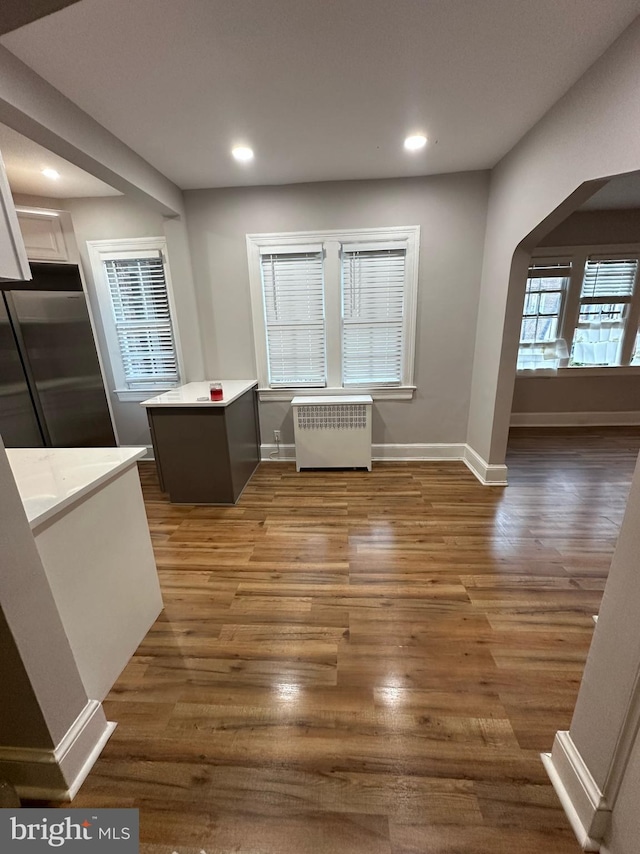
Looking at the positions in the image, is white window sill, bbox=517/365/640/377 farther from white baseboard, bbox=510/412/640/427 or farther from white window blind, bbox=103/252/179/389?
white window blind, bbox=103/252/179/389

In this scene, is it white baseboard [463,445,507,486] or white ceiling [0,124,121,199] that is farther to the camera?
white baseboard [463,445,507,486]

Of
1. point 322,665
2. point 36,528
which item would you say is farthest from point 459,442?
point 36,528

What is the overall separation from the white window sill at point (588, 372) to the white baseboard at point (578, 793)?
171 inches

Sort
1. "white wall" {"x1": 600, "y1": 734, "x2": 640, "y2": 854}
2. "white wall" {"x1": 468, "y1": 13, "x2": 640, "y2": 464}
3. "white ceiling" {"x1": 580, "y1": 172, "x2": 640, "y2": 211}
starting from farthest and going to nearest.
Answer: "white ceiling" {"x1": 580, "y1": 172, "x2": 640, "y2": 211}
"white wall" {"x1": 468, "y1": 13, "x2": 640, "y2": 464}
"white wall" {"x1": 600, "y1": 734, "x2": 640, "y2": 854}

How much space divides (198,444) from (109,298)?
2075mm

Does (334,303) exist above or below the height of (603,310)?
A: above

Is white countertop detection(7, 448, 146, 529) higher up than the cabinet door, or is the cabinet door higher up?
the cabinet door

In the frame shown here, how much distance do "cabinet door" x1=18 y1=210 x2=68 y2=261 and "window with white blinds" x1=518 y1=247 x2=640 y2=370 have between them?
17.2 feet

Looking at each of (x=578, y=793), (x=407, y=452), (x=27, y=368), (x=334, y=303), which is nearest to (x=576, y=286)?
(x=407, y=452)

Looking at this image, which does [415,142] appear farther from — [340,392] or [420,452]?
[420,452]

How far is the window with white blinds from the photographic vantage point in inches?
164

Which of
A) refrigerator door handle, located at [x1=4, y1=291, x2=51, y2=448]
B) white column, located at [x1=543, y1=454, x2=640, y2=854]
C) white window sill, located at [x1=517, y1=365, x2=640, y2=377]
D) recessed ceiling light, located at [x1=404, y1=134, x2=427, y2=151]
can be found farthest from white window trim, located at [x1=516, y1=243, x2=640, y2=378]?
refrigerator door handle, located at [x1=4, y1=291, x2=51, y2=448]

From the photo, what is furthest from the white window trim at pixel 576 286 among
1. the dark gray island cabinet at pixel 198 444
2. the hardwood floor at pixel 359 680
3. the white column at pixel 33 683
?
the white column at pixel 33 683

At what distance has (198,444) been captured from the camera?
268 cm
